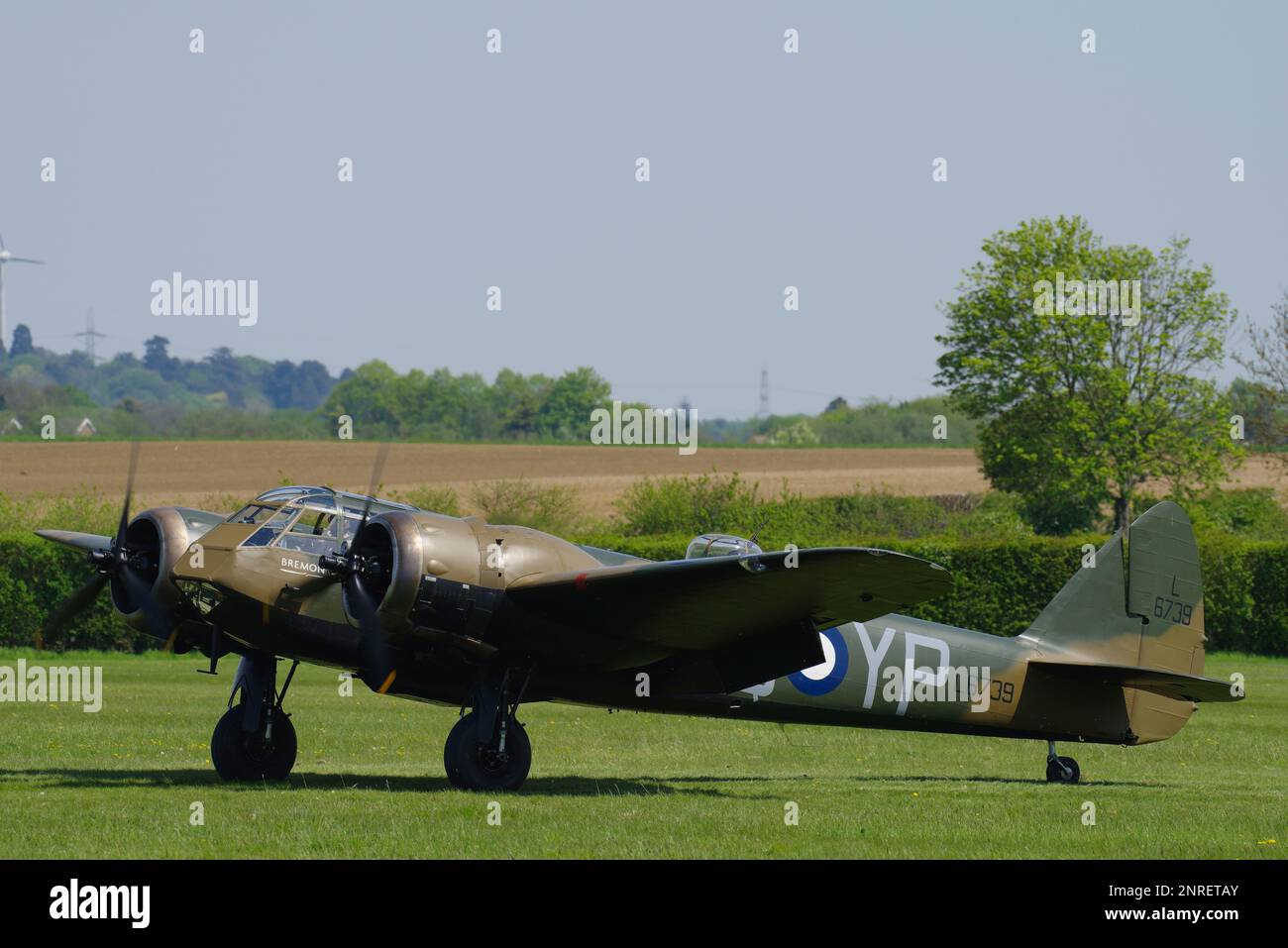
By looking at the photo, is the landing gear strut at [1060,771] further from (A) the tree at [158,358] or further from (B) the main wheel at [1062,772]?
(A) the tree at [158,358]

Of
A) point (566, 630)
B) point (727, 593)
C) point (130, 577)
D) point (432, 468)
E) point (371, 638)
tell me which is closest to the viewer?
point (727, 593)

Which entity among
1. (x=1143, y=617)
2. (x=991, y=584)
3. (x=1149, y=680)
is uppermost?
(x=1143, y=617)

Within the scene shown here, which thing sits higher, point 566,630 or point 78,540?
point 78,540

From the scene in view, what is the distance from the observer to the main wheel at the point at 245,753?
1684cm

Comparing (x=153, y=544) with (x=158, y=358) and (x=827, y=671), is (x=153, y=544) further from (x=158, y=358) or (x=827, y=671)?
(x=158, y=358)

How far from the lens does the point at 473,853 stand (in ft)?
39.1

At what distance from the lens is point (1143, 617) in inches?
731

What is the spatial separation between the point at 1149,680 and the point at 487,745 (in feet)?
23.7

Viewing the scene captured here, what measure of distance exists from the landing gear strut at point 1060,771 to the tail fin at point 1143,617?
0.85 m

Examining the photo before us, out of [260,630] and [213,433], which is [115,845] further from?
[213,433]

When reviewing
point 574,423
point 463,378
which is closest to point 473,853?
point 574,423

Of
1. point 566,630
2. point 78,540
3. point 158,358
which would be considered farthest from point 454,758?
point 158,358

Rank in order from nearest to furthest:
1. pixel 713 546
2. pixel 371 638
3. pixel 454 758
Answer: pixel 371 638 < pixel 454 758 < pixel 713 546
